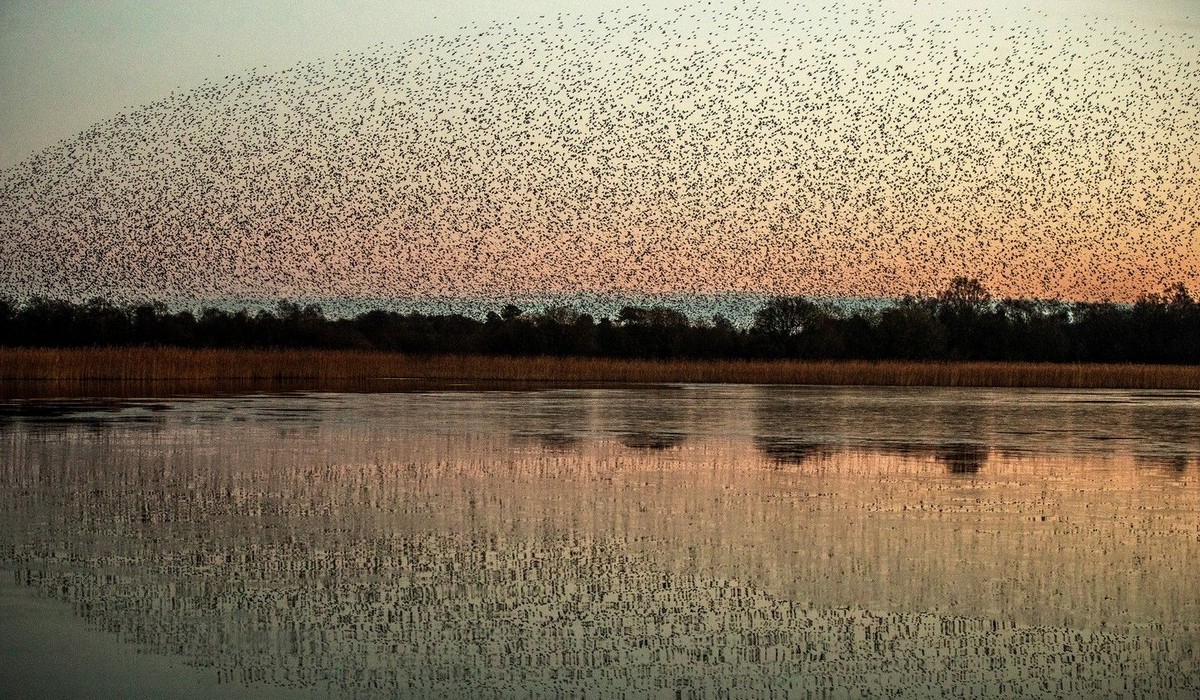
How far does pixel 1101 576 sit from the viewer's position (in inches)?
314

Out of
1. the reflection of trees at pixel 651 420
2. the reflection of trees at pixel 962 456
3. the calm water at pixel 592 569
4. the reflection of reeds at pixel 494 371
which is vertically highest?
the reflection of reeds at pixel 494 371

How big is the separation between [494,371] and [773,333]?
26.4 m

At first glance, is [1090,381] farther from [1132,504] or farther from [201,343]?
[201,343]

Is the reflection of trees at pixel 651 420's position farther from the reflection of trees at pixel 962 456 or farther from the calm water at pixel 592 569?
the reflection of trees at pixel 962 456

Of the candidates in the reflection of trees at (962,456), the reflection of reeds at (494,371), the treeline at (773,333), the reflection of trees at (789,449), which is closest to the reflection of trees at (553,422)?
the reflection of trees at (789,449)

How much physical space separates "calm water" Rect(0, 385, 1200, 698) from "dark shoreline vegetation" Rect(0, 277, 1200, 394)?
26881mm

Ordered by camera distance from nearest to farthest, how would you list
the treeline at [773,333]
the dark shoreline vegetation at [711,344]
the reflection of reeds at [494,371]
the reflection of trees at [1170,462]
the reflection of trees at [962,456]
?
the reflection of trees at [1170,462], the reflection of trees at [962,456], the reflection of reeds at [494,371], the dark shoreline vegetation at [711,344], the treeline at [773,333]

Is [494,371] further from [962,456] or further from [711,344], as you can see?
[962,456]

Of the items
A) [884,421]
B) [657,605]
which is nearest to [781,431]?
[884,421]

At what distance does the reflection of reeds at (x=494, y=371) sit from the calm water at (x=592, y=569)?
20874mm

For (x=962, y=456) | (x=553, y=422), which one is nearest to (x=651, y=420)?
(x=553, y=422)

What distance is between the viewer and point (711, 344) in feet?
223

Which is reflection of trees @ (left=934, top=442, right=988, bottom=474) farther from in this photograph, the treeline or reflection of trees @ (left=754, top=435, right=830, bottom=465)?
the treeline

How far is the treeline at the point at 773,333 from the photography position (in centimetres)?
6194
